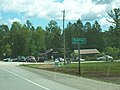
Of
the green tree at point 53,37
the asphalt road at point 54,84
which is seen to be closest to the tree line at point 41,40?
the green tree at point 53,37

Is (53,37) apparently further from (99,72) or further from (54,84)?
(54,84)

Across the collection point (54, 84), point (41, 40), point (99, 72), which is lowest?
point (54, 84)

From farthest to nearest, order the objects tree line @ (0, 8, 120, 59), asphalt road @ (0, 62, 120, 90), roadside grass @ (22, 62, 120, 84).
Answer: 1. tree line @ (0, 8, 120, 59)
2. roadside grass @ (22, 62, 120, 84)
3. asphalt road @ (0, 62, 120, 90)

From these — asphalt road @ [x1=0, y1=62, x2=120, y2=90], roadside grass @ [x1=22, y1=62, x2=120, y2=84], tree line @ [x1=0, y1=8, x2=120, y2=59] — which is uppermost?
tree line @ [x1=0, y1=8, x2=120, y2=59]

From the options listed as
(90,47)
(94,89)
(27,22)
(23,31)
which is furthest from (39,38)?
(94,89)

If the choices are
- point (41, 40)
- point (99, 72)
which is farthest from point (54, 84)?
point (41, 40)

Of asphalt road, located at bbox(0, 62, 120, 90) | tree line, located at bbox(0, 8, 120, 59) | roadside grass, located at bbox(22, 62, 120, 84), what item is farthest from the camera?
tree line, located at bbox(0, 8, 120, 59)

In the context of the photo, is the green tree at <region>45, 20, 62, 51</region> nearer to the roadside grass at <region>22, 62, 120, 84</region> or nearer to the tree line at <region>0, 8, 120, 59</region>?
the tree line at <region>0, 8, 120, 59</region>

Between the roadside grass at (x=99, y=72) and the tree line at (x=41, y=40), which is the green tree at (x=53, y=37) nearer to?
the tree line at (x=41, y=40)

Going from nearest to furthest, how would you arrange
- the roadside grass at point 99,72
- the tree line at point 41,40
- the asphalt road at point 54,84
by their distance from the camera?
1. the asphalt road at point 54,84
2. the roadside grass at point 99,72
3. the tree line at point 41,40

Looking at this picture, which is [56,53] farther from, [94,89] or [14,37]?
[94,89]

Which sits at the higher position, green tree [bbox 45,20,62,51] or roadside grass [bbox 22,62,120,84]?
green tree [bbox 45,20,62,51]

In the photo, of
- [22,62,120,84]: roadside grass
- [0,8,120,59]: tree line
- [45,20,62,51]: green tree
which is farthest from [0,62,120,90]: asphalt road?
[45,20,62,51]: green tree

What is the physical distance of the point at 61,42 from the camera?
157750 mm
